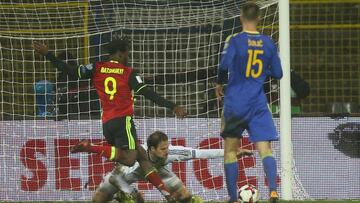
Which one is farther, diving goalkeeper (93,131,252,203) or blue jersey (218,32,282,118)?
diving goalkeeper (93,131,252,203)

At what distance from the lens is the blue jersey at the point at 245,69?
356 inches

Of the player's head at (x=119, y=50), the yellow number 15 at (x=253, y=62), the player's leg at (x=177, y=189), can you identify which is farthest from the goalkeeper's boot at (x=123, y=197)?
the yellow number 15 at (x=253, y=62)

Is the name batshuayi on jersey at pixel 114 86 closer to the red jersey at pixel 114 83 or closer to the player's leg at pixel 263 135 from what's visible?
the red jersey at pixel 114 83

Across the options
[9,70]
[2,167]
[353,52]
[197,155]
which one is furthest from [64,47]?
[353,52]

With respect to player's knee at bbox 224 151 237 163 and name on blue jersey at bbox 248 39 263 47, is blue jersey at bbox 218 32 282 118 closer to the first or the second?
name on blue jersey at bbox 248 39 263 47

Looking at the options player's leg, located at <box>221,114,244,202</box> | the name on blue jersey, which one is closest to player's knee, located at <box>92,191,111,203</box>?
player's leg, located at <box>221,114,244,202</box>

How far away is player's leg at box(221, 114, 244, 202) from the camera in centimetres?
909

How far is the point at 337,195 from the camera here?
42.1 feet

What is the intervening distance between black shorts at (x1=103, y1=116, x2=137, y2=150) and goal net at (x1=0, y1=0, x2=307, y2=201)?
2.74 meters

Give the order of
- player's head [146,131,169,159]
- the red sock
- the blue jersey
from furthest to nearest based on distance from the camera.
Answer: player's head [146,131,169,159], the red sock, the blue jersey

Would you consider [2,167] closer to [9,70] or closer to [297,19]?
[9,70]

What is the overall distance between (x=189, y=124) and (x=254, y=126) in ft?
12.6

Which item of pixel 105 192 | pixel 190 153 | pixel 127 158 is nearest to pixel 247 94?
pixel 127 158

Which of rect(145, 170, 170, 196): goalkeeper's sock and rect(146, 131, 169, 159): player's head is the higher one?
rect(146, 131, 169, 159): player's head
